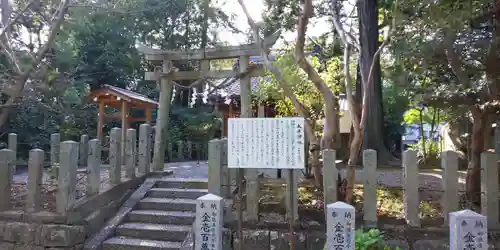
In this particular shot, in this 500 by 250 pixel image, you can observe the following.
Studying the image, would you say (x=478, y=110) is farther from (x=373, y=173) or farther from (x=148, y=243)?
(x=148, y=243)

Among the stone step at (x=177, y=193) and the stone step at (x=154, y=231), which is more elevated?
the stone step at (x=177, y=193)

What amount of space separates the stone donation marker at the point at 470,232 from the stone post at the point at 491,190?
1742 millimetres

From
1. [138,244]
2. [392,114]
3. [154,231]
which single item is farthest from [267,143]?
[392,114]

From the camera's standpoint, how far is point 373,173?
17.3 feet

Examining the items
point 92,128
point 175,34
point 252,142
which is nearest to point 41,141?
point 92,128

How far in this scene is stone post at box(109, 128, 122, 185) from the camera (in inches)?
275

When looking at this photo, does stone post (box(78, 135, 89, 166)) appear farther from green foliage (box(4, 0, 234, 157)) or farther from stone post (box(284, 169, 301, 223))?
stone post (box(284, 169, 301, 223))

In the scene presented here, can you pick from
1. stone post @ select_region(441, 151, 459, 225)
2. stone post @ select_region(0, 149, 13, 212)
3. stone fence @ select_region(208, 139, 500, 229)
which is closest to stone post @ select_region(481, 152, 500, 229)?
stone fence @ select_region(208, 139, 500, 229)

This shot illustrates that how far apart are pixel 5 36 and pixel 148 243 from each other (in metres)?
4.46

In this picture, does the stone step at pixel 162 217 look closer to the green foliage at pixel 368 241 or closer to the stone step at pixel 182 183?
the stone step at pixel 182 183

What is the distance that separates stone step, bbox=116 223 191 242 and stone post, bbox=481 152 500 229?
13.5 ft

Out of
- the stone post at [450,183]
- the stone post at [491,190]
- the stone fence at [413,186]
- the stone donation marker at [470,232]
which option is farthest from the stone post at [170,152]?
the stone donation marker at [470,232]

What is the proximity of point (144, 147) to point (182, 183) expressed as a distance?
1.14m

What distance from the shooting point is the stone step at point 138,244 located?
5801 mm
